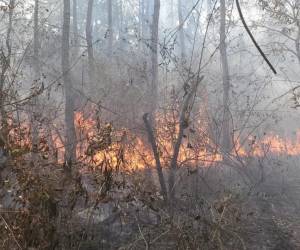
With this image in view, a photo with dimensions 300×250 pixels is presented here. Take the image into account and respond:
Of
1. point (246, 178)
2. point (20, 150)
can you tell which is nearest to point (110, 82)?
point (246, 178)

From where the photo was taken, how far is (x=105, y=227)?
7.59 meters

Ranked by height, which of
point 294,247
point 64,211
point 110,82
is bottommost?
point 294,247

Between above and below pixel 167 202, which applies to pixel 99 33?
above

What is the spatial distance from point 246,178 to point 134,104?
4.94 meters

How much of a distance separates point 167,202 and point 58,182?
306cm

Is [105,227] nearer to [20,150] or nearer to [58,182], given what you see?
[58,182]

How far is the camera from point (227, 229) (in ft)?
21.2

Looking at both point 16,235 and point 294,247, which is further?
point 294,247

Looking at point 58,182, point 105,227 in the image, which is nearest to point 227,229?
point 105,227

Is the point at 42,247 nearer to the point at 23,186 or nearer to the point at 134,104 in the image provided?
the point at 23,186

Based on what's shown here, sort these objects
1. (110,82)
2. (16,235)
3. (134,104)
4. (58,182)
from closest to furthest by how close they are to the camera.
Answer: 1. (16,235)
2. (58,182)
3. (134,104)
4. (110,82)

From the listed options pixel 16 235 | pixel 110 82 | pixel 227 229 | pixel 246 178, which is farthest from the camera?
pixel 110 82

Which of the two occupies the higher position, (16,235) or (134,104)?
(134,104)

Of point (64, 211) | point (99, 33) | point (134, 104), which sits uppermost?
point (99, 33)
